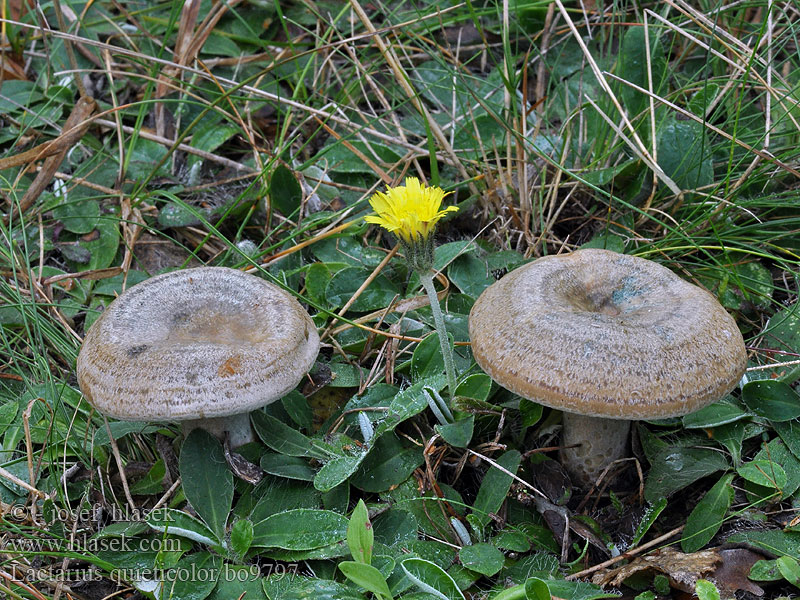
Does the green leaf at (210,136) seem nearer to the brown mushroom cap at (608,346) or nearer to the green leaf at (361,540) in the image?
the brown mushroom cap at (608,346)

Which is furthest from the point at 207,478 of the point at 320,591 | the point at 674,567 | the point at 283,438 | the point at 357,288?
the point at 674,567

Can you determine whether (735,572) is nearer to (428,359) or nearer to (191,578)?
(428,359)

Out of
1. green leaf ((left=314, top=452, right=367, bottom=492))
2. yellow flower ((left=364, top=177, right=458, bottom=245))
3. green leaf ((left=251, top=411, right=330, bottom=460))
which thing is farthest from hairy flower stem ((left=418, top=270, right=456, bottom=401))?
green leaf ((left=251, top=411, right=330, bottom=460))

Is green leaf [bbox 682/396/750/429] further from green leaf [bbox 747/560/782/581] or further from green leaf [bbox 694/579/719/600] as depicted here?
A: green leaf [bbox 694/579/719/600]

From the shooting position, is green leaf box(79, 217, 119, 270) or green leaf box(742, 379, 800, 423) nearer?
green leaf box(742, 379, 800, 423)

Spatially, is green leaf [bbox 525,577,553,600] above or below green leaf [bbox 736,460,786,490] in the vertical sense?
above

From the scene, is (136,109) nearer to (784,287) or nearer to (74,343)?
(74,343)
